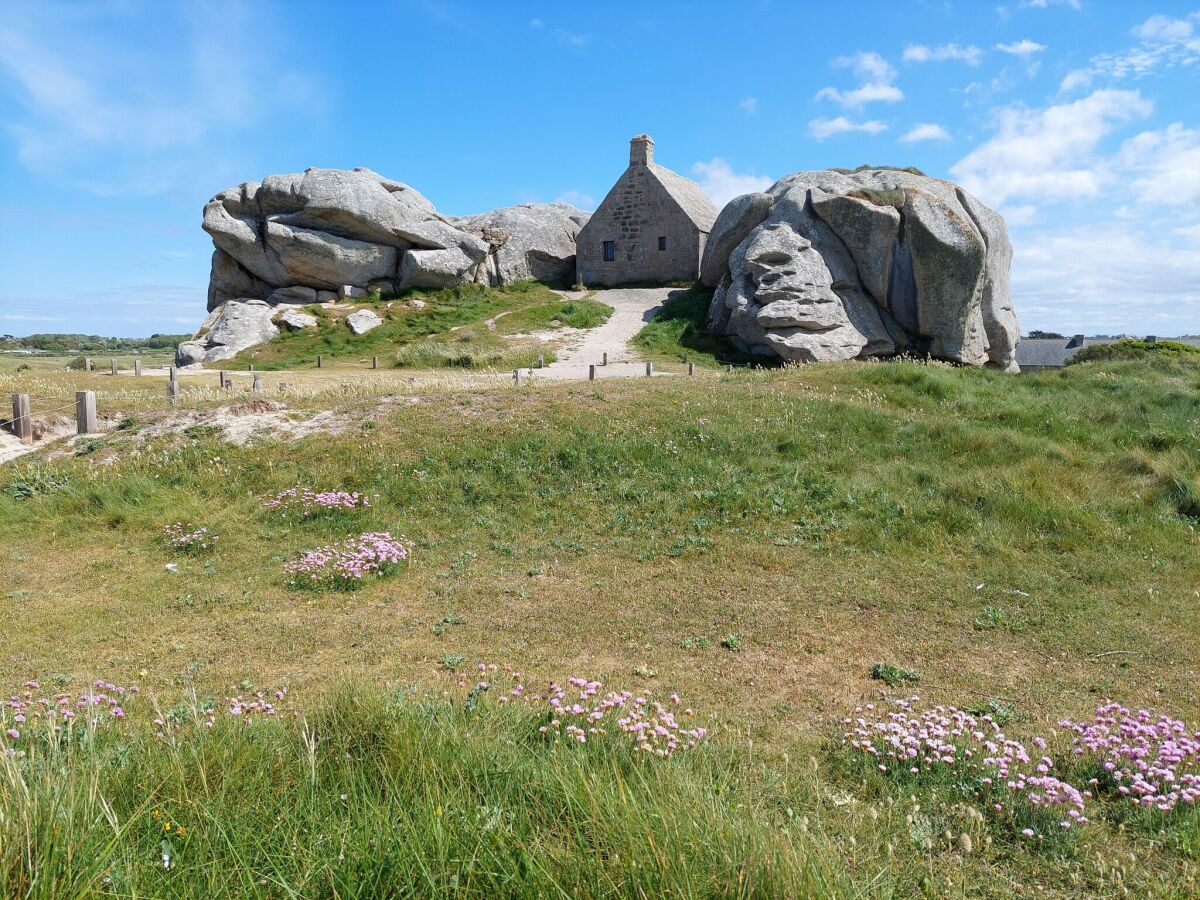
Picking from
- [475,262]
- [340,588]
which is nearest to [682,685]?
[340,588]

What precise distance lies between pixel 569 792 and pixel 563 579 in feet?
18.0

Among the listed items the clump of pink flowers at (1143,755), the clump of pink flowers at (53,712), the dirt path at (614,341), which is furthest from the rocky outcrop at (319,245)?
the clump of pink flowers at (1143,755)

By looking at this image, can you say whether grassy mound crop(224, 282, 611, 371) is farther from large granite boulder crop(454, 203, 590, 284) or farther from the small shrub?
the small shrub

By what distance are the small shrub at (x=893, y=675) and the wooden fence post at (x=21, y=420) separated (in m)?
15.1

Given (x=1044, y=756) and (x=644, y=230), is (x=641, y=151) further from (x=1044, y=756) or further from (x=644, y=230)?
(x=1044, y=756)

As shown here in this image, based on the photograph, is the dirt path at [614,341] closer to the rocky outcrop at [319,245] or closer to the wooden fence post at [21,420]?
the rocky outcrop at [319,245]

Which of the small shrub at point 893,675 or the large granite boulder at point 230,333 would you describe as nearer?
the small shrub at point 893,675

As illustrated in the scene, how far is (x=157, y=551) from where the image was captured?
9.91 meters

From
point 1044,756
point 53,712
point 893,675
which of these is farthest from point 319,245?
point 1044,756

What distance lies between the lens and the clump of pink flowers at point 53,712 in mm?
4133

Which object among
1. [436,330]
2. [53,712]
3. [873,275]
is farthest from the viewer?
[436,330]

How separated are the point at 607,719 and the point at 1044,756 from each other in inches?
106

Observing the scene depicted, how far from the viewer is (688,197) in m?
42.5

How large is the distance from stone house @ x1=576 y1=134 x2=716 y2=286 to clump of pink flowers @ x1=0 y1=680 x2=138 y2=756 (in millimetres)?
38126
